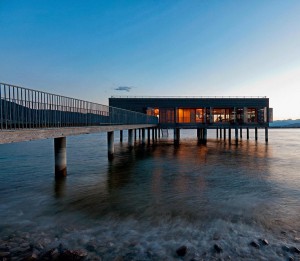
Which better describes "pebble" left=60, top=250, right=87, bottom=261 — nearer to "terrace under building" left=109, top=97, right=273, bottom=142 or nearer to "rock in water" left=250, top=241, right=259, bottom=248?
"rock in water" left=250, top=241, right=259, bottom=248

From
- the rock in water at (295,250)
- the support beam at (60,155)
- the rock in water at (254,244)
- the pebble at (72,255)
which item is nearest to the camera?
the pebble at (72,255)

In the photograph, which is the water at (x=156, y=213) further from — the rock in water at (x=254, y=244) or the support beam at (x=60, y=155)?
the support beam at (x=60, y=155)

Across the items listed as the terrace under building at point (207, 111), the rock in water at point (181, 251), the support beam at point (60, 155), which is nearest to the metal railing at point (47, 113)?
the support beam at point (60, 155)

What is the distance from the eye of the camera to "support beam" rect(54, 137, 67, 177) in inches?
641

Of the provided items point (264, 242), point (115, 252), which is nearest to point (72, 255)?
point (115, 252)

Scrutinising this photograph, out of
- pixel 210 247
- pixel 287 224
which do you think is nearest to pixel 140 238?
pixel 210 247

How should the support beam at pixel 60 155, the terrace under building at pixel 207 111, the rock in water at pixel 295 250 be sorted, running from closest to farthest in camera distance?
the rock in water at pixel 295 250 → the support beam at pixel 60 155 → the terrace under building at pixel 207 111

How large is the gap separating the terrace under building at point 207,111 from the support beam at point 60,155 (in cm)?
3051

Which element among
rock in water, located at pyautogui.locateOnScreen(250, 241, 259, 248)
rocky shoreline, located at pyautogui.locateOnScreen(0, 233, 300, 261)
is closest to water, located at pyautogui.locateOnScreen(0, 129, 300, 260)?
rocky shoreline, located at pyautogui.locateOnScreen(0, 233, 300, 261)

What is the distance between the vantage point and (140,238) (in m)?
7.73

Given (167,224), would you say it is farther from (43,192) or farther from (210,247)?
(43,192)

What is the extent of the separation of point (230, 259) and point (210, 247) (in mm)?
775

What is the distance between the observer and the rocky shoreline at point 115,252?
6484mm

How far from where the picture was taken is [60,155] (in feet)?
54.5
